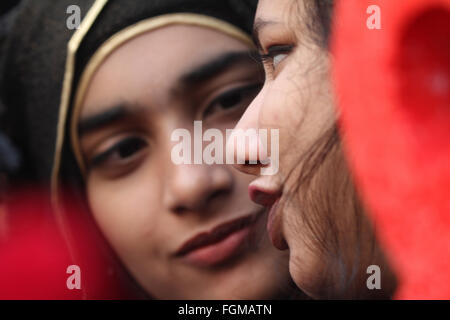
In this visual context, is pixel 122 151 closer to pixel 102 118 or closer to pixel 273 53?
pixel 102 118

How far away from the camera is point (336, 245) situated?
60 centimetres

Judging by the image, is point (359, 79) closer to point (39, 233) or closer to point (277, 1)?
point (277, 1)

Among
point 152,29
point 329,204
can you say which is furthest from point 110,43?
point 329,204

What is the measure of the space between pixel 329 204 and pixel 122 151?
383 millimetres

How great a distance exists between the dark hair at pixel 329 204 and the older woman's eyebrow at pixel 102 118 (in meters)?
0.31

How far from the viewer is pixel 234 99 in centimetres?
84

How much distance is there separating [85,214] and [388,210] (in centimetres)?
61

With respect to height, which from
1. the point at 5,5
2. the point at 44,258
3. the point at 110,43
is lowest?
the point at 44,258

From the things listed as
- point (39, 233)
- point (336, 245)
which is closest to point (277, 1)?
point (336, 245)

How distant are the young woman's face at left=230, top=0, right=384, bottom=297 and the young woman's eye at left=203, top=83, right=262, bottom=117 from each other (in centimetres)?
17

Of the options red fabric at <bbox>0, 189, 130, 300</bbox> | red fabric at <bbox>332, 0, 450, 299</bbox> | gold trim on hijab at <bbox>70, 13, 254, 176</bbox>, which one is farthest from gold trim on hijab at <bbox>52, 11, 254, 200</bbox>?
red fabric at <bbox>332, 0, 450, 299</bbox>

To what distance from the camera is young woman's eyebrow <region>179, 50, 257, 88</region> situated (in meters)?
0.82
